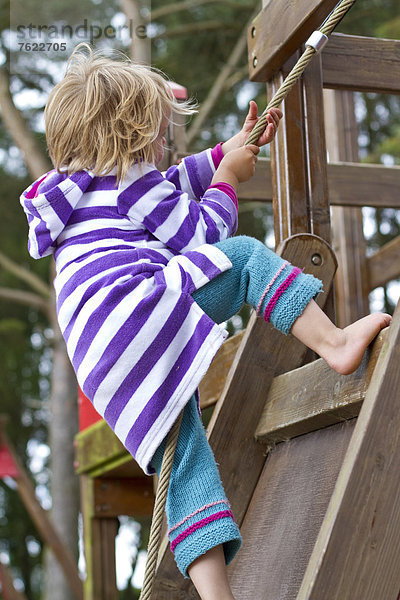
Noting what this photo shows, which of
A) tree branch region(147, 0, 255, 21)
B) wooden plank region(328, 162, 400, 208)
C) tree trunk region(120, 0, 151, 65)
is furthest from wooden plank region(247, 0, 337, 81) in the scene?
tree branch region(147, 0, 255, 21)

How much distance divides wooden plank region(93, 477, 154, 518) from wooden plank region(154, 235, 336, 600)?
7.60 ft

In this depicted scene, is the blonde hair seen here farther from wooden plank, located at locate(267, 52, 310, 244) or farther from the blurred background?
the blurred background

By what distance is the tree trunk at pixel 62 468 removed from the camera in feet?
27.1

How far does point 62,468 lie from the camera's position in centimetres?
849

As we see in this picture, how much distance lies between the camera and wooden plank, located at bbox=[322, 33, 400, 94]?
7.92 feet

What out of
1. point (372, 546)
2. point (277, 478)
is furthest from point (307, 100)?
point (372, 546)

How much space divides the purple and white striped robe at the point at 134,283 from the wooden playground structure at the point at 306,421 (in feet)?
0.98

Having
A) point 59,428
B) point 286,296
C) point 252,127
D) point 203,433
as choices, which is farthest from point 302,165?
point 59,428

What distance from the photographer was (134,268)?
161 centimetres

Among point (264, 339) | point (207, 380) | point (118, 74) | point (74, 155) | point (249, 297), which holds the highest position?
point (118, 74)

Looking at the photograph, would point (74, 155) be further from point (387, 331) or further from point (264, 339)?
point (387, 331)

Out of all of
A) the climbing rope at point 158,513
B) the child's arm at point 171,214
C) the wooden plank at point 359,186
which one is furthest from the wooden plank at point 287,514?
the wooden plank at point 359,186

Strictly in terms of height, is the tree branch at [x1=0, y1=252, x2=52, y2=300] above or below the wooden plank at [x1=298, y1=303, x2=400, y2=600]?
below

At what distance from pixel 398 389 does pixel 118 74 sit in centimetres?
91
